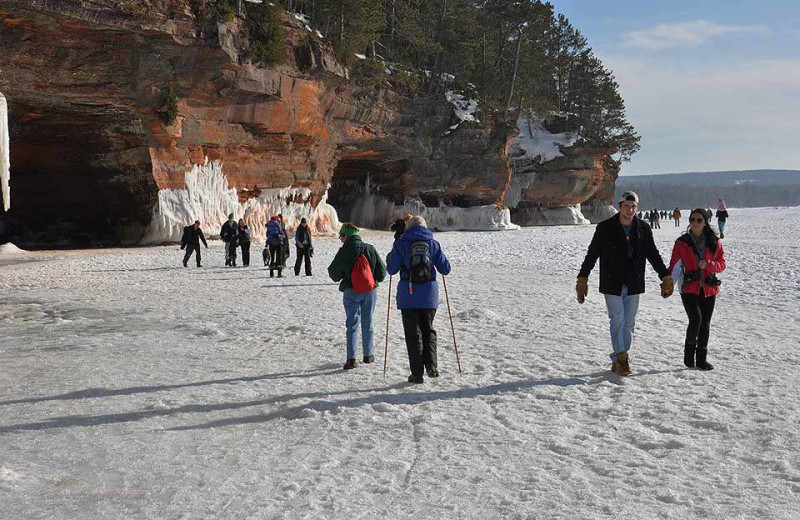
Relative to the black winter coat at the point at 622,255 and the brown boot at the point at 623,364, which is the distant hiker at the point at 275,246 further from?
the brown boot at the point at 623,364

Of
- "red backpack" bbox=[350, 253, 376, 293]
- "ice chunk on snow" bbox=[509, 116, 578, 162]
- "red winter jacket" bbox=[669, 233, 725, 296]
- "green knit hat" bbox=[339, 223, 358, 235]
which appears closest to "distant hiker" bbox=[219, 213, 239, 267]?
"green knit hat" bbox=[339, 223, 358, 235]

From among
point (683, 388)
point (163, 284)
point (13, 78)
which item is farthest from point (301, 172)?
point (683, 388)

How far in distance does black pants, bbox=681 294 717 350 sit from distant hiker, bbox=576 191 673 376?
428mm

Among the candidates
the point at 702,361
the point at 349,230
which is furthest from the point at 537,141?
the point at 702,361

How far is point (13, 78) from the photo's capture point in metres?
23.8

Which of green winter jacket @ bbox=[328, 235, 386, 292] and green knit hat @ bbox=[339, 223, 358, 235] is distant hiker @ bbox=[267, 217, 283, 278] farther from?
green winter jacket @ bbox=[328, 235, 386, 292]

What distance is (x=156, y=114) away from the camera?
89.5 feet

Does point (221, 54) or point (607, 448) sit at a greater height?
point (221, 54)

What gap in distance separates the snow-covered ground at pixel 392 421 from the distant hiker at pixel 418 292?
296mm

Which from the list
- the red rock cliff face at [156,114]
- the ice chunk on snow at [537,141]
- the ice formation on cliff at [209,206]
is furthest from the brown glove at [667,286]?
the ice chunk on snow at [537,141]

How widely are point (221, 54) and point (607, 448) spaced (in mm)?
27313

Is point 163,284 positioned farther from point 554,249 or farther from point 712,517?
point 554,249

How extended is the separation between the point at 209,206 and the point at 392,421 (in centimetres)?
2762

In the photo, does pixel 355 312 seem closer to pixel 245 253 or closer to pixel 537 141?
pixel 245 253
